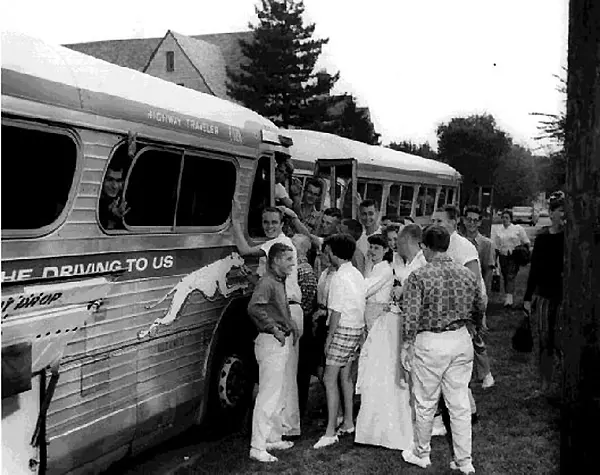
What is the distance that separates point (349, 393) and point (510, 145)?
241 feet

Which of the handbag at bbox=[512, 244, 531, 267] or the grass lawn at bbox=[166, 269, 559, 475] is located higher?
the handbag at bbox=[512, 244, 531, 267]

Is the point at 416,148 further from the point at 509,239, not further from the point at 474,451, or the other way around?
the point at 474,451

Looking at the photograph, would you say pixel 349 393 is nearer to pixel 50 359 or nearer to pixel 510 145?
pixel 50 359

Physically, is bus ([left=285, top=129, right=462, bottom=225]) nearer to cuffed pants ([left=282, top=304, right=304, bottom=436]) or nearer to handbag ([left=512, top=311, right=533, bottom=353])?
handbag ([left=512, top=311, right=533, bottom=353])

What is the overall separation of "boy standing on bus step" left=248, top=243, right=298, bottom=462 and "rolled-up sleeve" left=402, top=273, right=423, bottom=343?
957 millimetres

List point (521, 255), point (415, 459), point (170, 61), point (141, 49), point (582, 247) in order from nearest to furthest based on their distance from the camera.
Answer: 1. point (582, 247)
2. point (415, 459)
3. point (521, 255)
4. point (170, 61)
5. point (141, 49)

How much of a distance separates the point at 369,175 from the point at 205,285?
10.5 metres

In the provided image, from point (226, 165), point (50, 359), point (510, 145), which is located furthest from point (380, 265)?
point (510, 145)

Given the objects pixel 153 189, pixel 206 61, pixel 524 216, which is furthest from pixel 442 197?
pixel 524 216

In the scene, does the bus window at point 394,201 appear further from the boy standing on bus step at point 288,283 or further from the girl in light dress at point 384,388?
the girl in light dress at point 384,388

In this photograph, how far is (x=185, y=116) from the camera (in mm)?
5805

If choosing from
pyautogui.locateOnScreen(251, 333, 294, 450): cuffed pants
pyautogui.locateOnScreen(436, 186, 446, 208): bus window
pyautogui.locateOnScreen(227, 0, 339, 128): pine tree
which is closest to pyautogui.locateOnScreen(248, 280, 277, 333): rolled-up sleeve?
pyautogui.locateOnScreen(251, 333, 294, 450): cuffed pants

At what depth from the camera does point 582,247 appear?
347 cm

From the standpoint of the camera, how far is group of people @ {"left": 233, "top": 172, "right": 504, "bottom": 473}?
221 inches
